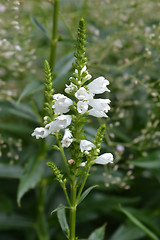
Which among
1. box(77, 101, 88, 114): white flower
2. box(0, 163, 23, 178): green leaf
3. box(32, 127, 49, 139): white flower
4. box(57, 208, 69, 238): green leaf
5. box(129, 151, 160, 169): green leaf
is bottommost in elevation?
box(0, 163, 23, 178): green leaf

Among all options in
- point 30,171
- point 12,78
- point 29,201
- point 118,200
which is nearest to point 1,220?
point 29,201

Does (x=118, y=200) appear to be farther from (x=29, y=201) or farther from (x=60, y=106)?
(x=60, y=106)

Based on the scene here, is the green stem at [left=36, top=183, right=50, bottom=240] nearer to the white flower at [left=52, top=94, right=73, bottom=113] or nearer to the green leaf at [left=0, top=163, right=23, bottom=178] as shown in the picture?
the green leaf at [left=0, top=163, right=23, bottom=178]

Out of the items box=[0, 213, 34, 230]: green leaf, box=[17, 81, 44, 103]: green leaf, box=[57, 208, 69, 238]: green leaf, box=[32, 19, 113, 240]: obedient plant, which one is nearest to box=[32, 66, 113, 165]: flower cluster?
box=[32, 19, 113, 240]: obedient plant

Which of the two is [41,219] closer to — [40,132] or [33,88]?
[33,88]

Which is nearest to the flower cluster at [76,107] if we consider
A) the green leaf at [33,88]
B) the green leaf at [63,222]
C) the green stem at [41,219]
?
the green leaf at [63,222]

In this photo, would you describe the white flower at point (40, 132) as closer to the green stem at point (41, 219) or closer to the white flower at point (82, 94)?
the white flower at point (82, 94)

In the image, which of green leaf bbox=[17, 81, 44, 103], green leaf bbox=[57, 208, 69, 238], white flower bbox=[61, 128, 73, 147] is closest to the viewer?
white flower bbox=[61, 128, 73, 147]
